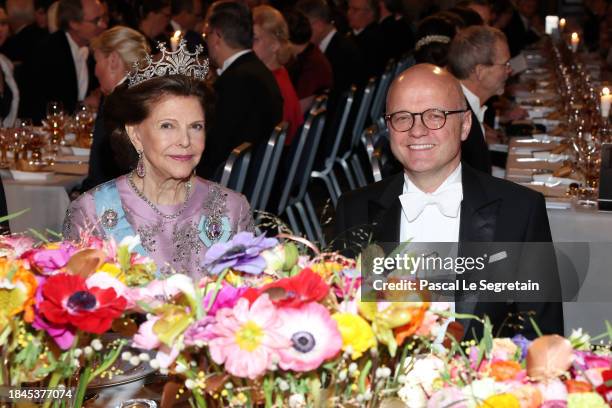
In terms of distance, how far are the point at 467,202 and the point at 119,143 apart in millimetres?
1103

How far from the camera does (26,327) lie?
186 cm

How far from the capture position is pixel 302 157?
20.0ft

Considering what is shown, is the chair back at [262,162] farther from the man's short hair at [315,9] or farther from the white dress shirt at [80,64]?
the man's short hair at [315,9]

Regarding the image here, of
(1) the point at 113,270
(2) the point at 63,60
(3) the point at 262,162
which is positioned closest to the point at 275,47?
(2) the point at 63,60

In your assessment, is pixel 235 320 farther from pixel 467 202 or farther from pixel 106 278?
pixel 467 202

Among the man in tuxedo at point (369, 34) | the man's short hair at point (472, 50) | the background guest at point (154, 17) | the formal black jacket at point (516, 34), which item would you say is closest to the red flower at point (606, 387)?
the man's short hair at point (472, 50)

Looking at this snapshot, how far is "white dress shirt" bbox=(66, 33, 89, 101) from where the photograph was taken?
7.80 meters

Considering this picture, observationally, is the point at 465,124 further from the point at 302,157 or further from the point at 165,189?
the point at 302,157

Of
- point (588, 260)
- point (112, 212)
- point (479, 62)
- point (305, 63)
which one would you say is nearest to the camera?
point (112, 212)

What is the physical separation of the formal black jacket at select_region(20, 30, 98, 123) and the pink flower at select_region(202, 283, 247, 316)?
6.04 m

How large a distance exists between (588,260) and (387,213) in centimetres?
156

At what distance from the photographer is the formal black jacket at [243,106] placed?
582cm

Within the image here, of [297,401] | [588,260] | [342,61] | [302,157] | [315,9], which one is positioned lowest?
[297,401]

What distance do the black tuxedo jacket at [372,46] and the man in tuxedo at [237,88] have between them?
16.0ft
